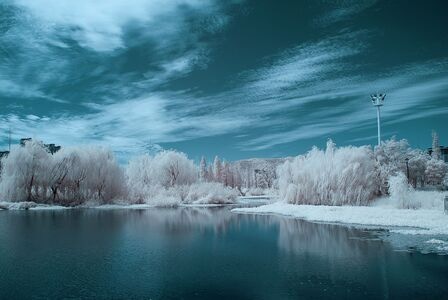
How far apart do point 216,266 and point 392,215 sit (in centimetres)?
1700

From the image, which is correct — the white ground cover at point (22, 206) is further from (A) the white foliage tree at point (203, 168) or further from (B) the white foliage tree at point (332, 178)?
(A) the white foliage tree at point (203, 168)

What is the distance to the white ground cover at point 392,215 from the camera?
22.5m

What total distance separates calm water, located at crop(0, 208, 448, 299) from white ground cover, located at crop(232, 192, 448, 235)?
3.22m

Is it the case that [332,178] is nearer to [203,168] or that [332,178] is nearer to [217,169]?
[217,169]

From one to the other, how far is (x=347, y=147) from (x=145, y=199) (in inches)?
1212

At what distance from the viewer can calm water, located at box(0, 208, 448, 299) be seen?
442 inches

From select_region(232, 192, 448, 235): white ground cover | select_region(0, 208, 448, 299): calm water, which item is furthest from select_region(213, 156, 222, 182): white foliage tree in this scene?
select_region(0, 208, 448, 299): calm water

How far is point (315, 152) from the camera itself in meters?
42.5

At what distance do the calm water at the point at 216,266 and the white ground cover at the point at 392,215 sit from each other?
10.6ft

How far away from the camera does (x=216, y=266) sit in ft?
47.4

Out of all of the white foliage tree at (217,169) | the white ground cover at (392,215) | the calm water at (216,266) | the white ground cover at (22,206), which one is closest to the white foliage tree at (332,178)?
the white ground cover at (392,215)

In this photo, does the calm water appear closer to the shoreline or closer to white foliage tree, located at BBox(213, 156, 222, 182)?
the shoreline

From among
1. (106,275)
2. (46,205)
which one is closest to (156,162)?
(46,205)

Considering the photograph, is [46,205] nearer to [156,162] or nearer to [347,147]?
[156,162]
